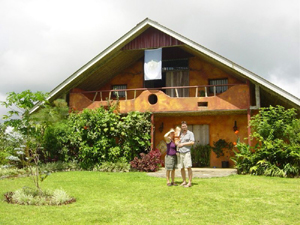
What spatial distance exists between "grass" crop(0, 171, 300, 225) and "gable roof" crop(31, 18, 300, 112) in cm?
505

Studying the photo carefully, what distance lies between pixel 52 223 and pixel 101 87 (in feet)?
43.1

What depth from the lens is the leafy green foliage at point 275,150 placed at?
10.9 m

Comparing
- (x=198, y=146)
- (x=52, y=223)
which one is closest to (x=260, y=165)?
(x=198, y=146)

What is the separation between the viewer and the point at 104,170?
13.3 metres

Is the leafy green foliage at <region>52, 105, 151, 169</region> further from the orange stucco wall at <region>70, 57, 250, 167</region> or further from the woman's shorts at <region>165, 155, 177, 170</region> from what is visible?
the woman's shorts at <region>165, 155, 177, 170</region>

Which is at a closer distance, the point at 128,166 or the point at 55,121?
the point at 128,166

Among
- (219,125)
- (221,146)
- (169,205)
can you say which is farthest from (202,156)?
(169,205)

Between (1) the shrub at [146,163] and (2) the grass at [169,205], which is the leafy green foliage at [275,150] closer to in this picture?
(2) the grass at [169,205]

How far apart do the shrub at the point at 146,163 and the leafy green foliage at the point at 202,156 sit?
2900 mm

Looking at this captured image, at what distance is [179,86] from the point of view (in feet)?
52.8

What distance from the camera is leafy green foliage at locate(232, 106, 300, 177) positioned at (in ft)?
35.8

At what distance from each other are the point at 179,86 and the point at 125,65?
3473mm

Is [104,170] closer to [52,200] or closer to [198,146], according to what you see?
[198,146]

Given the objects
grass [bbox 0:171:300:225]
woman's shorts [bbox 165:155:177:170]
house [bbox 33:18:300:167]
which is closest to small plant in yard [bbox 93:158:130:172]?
house [bbox 33:18:300:167]
